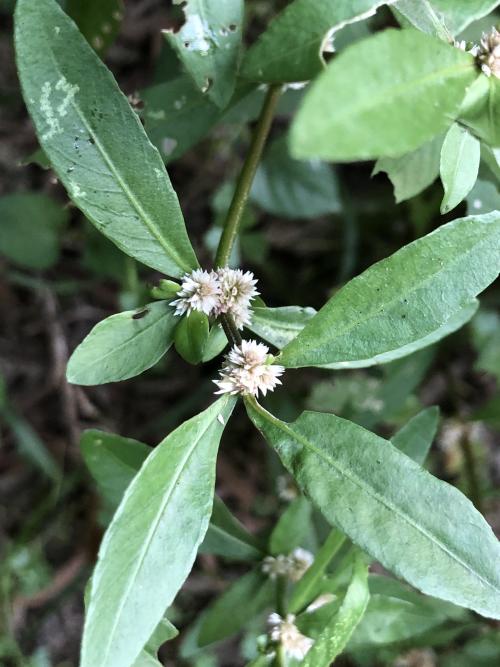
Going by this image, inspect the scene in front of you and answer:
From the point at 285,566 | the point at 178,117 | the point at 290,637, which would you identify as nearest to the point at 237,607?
the point at 285,566

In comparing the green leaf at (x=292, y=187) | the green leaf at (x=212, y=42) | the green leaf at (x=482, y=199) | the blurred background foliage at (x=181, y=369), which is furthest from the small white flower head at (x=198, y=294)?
the green leaf at (x=292, y=187)

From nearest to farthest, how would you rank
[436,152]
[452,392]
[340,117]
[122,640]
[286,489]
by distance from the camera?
[340,117] → [122,640] → [436,152] → [286,489] → [452,392]

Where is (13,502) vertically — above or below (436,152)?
below

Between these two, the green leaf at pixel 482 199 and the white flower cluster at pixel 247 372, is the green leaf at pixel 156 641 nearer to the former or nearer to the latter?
the white flower cluster at pixel 247 372

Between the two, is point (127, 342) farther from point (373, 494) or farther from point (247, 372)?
point (373, 494)

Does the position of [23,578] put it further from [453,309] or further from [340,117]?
[340,117]

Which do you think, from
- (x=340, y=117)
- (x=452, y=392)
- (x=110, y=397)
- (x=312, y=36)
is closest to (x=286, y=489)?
(x=452, y=392)

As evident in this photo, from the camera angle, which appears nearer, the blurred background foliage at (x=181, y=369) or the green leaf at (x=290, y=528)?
the green leaf at (x=290, y=528)
